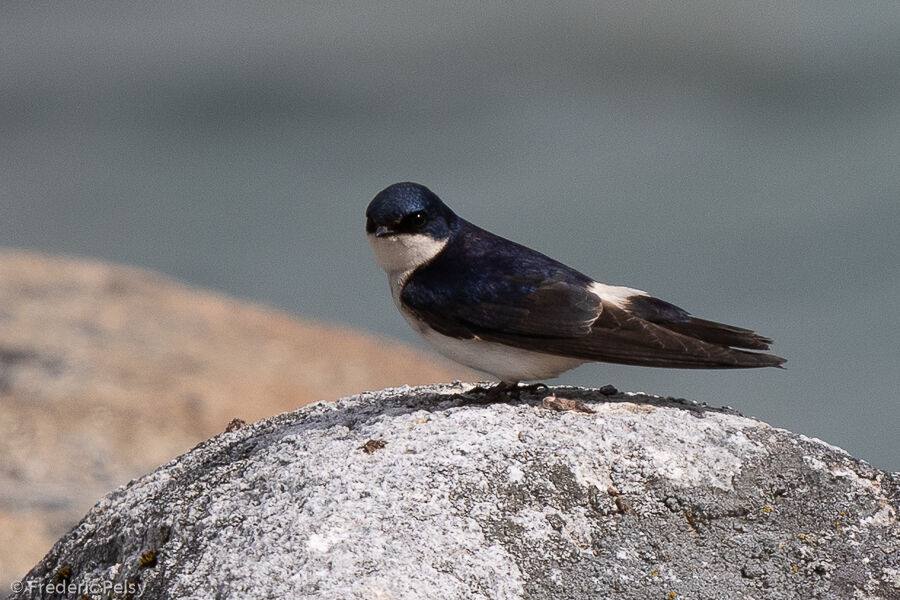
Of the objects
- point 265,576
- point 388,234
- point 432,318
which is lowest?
point 265,576

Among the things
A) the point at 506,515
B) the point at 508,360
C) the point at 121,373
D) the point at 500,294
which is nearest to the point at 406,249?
the point at 500,294

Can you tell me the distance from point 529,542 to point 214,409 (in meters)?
5.19

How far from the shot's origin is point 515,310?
15.4ft

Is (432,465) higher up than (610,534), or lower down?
higher up

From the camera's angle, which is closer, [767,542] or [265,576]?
[265,576]

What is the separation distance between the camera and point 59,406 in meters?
8.28

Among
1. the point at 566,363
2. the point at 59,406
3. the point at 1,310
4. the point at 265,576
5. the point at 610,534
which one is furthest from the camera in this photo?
the point at 1,310

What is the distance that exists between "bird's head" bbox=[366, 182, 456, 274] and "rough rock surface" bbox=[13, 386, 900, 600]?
872mm

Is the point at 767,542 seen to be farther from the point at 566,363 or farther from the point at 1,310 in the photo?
the point at 1,310

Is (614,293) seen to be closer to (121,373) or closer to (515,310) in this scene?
(515,310)

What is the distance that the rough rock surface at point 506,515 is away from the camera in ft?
11.5

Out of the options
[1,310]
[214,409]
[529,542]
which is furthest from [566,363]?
[1,310]

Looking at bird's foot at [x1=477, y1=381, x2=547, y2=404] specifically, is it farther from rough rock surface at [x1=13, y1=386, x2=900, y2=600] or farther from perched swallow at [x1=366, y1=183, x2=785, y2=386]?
rough rock surface at [x1=13, y1=386, x2=900, y2=600]

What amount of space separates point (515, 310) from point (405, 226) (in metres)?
0.60
